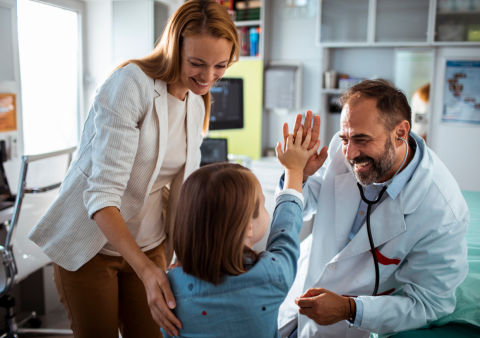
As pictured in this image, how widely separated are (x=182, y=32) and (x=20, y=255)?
1622 millimetres

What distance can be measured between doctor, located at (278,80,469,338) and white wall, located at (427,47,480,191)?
7.68 feet

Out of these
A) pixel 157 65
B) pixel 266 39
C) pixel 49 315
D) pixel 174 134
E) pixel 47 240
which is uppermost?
pixel 266 39

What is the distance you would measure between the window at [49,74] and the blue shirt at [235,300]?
92.9 inches

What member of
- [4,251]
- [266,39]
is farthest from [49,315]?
[266,39]

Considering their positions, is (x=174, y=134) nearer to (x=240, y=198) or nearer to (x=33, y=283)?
(x=240, y=198)

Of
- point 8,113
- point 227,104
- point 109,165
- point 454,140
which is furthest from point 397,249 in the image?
point 454,140

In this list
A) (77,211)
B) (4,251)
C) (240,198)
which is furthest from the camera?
(4,251)

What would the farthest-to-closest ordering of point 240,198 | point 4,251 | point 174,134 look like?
point 4,251 → point 174,134 → point 240,198

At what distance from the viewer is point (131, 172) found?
3.67 ft

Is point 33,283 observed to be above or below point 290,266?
below

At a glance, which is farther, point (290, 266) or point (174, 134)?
point (174, 134)

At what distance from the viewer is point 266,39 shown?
4.11 metres

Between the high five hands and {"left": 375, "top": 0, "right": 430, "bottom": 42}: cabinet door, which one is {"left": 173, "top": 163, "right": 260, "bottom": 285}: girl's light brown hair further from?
{"left": 375, "top": 0, "right": 430, "bottom": 42}: cabinet door

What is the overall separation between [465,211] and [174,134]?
89 centimetres
